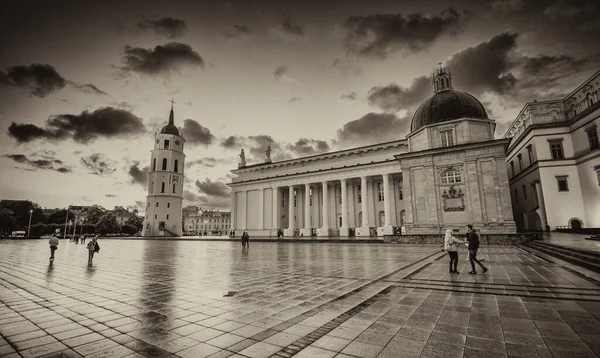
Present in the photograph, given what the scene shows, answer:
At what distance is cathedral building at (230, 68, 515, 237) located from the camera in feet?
95.0

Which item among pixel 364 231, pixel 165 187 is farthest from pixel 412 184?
pixel 165 187

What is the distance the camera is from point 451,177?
1201 inches

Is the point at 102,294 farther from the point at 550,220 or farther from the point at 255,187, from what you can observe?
the point at 255,187

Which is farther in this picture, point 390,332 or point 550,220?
point 550,220

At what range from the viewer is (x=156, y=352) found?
338 cm

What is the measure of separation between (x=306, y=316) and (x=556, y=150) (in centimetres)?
4143

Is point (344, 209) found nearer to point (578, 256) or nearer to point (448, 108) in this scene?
point (448, 108)

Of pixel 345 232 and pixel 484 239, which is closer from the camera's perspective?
pixel 484 239

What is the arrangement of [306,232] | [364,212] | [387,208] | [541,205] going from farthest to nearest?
1. [306,232]
2. [364,212]
3. [387,208]
4. [541,205]

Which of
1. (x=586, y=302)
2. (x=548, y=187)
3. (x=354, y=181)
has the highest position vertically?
(x=354, y=181)

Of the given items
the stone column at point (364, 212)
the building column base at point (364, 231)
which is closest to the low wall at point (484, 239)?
the building column base at point (364, 231)

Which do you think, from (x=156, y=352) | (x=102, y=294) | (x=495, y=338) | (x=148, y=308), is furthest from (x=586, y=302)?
(x=102, y=294)

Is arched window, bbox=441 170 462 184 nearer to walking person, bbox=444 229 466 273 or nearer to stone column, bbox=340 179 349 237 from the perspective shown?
stone column, bbox=340 179 349 237

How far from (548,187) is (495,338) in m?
38.3
